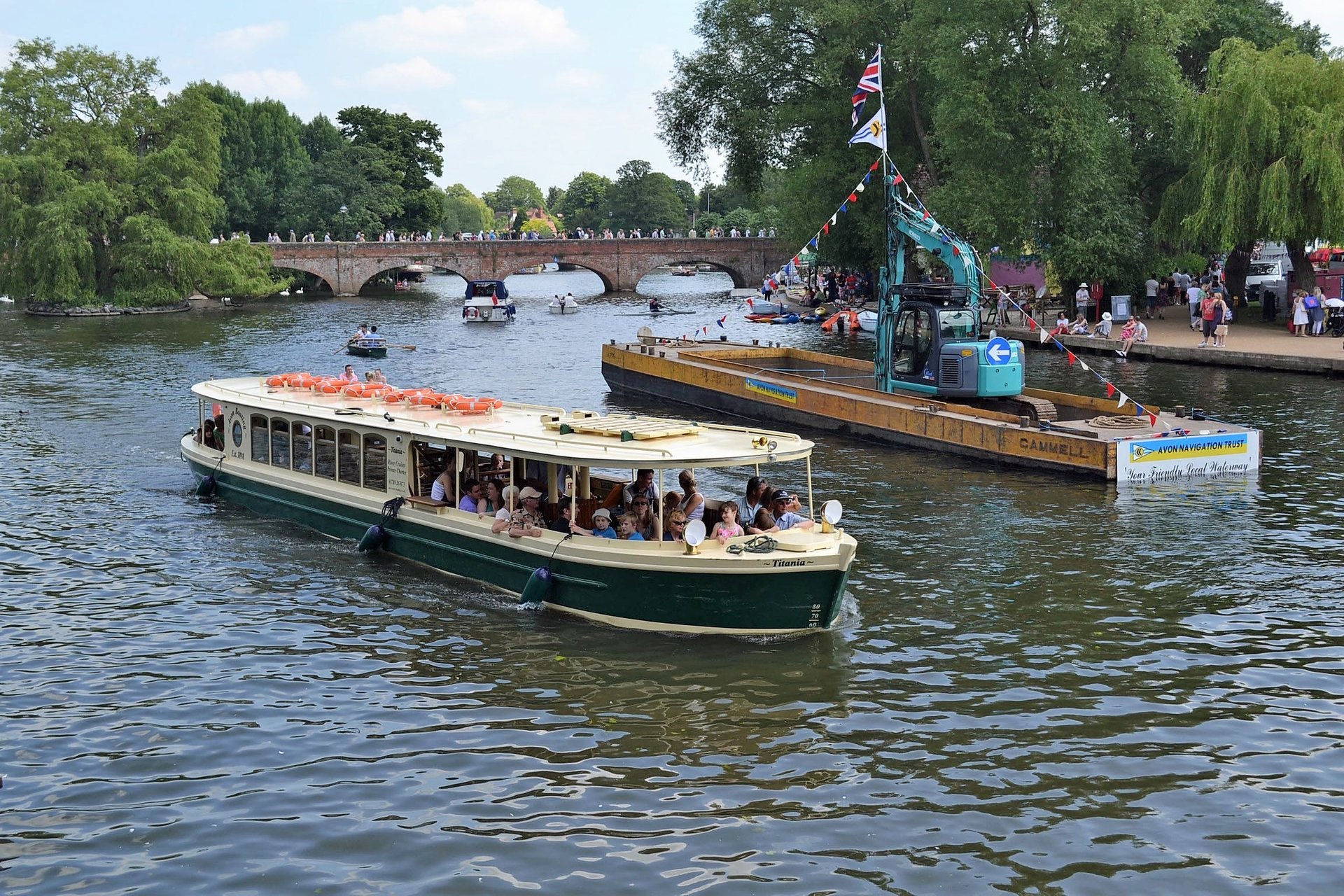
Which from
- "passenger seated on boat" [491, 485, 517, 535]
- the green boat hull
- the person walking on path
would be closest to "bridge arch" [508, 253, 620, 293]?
the person walking on path

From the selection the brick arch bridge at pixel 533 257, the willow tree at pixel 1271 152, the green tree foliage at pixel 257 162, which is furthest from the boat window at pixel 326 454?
the green tree foliage at pixel 257 162

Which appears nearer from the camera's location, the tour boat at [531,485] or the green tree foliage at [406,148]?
the tour boat at [531,485]

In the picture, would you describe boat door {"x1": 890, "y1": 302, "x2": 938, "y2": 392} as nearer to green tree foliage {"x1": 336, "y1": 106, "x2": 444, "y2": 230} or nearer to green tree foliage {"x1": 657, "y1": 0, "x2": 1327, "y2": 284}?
green tree foliage {"x1": 657, "y1": 0, "x2": 1327, "y2": 284}

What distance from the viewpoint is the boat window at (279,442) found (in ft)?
76.3

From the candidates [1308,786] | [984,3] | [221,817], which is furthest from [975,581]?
[984,3]

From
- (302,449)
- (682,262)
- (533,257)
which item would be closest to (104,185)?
(533,257)

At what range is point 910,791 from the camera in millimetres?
12727

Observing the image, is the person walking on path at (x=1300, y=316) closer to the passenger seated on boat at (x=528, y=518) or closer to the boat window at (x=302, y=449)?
the boat window at (x=302, y=449)

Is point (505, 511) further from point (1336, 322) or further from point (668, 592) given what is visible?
point (1336, 322)

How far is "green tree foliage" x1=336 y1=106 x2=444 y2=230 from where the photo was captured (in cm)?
12138

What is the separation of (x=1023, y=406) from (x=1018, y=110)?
22.4 meters

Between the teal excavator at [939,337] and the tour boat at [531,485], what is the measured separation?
7275mm

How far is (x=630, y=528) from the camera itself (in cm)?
1712

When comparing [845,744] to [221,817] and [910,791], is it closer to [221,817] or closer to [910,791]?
[910,791]
